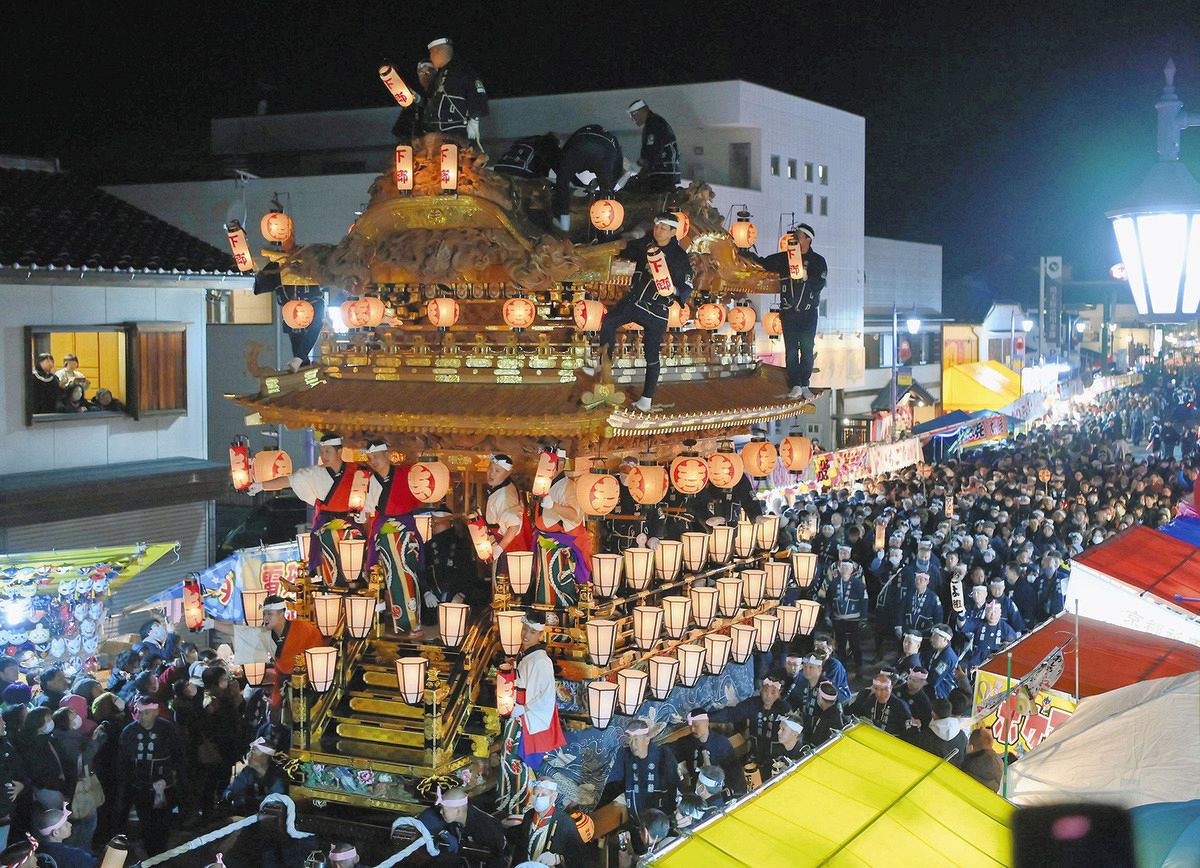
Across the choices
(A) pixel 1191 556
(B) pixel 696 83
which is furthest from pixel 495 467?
(B) pixel 696 83

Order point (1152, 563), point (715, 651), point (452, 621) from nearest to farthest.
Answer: point (452, 621) → point (1152, 563) → point (715, 651)

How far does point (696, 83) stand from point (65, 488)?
2276 cm

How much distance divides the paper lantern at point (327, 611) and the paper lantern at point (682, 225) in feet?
15.5

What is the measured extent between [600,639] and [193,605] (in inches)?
198

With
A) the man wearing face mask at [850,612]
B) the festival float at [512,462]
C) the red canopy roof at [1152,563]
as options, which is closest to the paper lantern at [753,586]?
the festival float at [512,462]

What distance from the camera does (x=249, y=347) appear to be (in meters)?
13.0

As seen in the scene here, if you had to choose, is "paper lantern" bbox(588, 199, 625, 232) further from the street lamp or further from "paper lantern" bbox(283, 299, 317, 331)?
the street lamp

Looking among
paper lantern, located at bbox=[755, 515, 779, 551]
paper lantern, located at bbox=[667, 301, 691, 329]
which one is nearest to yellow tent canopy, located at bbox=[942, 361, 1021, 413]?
paper lantern, located at bbox=[755, 515, 779, 551]

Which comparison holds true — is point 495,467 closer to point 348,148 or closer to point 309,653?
point 309,653

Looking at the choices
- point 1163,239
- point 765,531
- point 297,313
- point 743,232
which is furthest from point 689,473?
point 1163,239

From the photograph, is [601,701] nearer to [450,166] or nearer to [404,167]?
[450,166]

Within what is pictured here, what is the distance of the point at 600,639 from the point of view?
11.4m

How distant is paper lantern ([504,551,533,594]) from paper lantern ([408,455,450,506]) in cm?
98

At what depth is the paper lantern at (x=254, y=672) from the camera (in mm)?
12391
